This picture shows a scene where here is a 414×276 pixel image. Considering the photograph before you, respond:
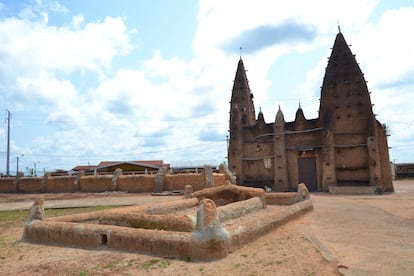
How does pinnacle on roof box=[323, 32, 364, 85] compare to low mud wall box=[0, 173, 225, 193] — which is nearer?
low mud wall box=[0, 173, 225, 193]

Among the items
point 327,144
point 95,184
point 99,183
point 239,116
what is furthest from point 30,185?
point 327,144

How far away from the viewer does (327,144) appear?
29438 millimetres

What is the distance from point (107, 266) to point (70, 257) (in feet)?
5.10

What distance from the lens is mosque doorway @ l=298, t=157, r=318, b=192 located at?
3123 centimetres

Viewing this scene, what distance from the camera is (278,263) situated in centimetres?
665

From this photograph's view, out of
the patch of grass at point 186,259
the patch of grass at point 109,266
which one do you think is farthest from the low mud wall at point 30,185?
the patch of grass at point 186,259

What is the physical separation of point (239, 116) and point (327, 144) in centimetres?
1024

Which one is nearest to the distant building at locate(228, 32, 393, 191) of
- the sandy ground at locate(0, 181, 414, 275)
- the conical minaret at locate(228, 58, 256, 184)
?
the conical minaret at locate(228, 58, 256, 184)

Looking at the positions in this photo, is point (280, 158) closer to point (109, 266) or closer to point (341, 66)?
point (341, 66)

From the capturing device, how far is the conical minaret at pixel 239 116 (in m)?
34.9

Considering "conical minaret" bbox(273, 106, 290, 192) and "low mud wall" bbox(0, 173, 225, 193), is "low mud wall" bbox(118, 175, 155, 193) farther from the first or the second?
"conical minaret" bbox(273, 106, 290, 192)

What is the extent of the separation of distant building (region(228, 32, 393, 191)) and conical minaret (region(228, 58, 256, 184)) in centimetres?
11

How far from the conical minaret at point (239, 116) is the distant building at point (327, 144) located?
0.11 m

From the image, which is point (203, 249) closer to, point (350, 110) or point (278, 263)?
point (278, 263)
